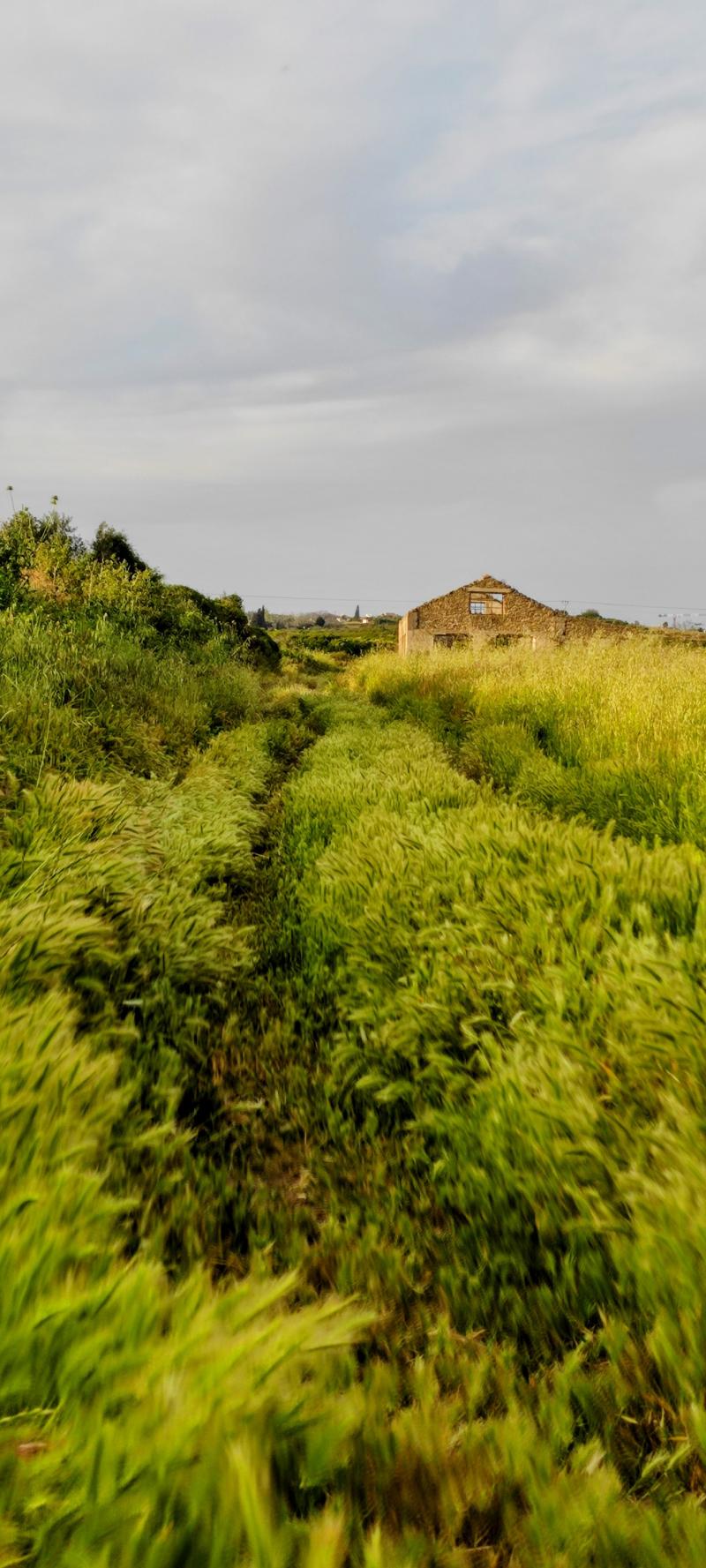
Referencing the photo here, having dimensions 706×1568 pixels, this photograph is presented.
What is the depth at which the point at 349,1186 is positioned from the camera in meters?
1.89

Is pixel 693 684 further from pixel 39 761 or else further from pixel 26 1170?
pixel 26 1170

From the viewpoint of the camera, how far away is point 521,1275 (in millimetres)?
1473

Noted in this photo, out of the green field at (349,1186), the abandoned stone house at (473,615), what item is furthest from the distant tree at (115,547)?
the green field at (349,1186)

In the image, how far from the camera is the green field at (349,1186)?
82 centimetres

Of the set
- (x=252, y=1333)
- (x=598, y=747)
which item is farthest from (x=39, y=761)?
(x=598, y=747)

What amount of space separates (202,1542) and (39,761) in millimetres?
3787

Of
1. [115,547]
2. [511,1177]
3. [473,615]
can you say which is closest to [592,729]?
[511,1177]

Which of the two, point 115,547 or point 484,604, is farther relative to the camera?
point 484,604

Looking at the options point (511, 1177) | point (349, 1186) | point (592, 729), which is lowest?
point (349, 1186)

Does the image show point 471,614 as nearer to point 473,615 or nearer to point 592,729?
point 473,615

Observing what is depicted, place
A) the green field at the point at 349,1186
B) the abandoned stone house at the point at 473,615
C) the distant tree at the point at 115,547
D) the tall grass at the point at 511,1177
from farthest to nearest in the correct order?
the abandoned stone house at the point at 473,615 → the distant tree at the point at 115,547 → the tall grass at the point at 511,1177 → the green field at the point at 349,1186

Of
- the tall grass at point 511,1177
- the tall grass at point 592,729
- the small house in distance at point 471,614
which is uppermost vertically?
the small house in distance at point 471,614

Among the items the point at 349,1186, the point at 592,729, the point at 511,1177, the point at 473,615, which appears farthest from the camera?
the point at 473,615

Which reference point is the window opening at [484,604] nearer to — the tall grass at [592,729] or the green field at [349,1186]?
the tall grass at [592,729]
